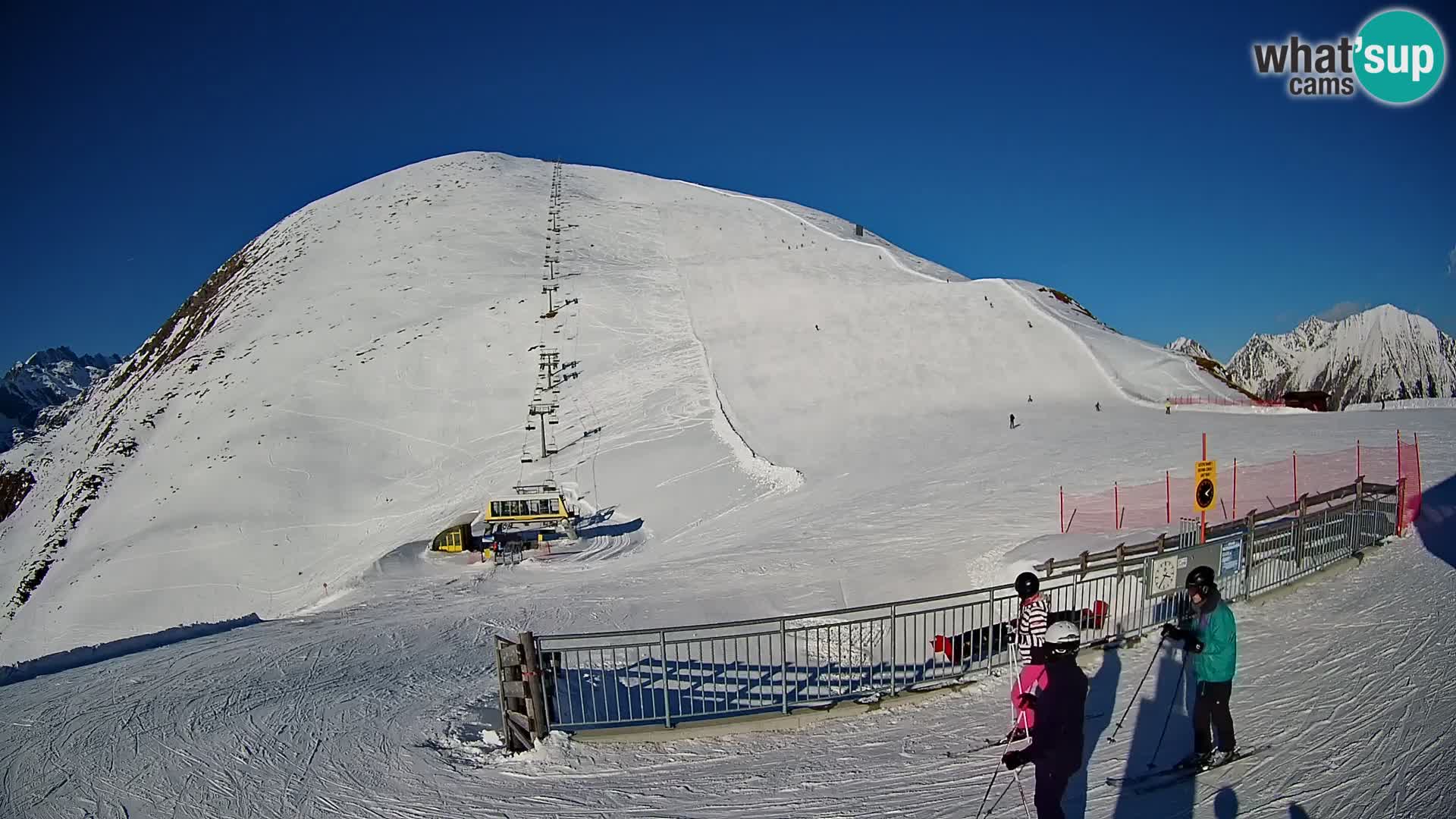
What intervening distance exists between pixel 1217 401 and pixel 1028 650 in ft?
128

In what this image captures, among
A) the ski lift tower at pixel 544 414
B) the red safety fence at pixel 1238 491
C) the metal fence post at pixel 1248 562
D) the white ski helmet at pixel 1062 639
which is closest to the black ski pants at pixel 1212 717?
the white ski helmet at pixel 1062 639

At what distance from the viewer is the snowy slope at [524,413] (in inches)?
1216

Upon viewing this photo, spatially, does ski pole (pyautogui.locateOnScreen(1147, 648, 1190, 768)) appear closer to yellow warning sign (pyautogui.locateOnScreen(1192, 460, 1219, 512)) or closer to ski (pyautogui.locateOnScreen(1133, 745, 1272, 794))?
ski (pyautogui.locateOnScreen(1133, 745, 1272, 794))

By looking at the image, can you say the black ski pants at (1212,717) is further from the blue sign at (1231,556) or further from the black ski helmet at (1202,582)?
the blue sign at (1231,556)

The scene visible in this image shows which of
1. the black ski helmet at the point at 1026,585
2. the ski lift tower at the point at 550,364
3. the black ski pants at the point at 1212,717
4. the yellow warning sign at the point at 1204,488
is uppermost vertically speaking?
the ski lift tower at the point at 550,364

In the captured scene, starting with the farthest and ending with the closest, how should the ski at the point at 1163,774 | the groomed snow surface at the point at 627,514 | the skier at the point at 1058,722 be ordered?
the groomed snow surface at the point at 627,514 → the ski at the point at 1163,774 → the skier at the point at 1058,722

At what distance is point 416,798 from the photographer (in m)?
8.76

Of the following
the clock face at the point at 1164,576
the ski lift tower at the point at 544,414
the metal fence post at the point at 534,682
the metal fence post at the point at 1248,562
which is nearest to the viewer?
the metal fence post at the point at 534,682

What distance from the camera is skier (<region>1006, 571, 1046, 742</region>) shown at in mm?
5117

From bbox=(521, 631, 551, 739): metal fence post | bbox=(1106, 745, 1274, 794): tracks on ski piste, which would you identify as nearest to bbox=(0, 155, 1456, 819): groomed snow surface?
bbox=(1106, 745, 1274, 794): tracks on ski piste

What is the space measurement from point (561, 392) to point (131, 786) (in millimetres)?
36808

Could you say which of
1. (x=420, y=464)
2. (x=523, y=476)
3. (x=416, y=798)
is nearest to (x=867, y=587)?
(x=416, y=798)

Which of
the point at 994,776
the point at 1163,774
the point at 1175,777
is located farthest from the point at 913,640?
the point at 994,776

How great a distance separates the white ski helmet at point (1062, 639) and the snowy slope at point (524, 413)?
14176 millimetres
